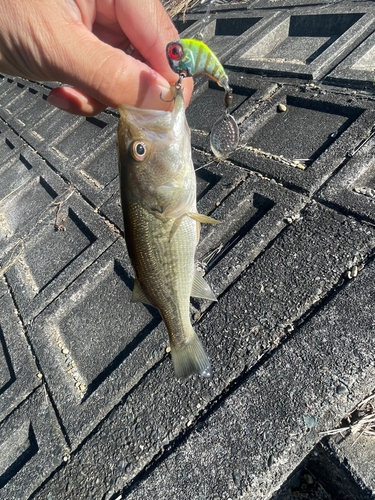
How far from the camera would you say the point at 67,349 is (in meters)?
3.48

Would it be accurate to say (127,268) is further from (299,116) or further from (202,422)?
(299,116)

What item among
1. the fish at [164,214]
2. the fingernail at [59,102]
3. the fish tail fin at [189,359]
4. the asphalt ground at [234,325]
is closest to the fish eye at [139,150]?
the fish at [164,214]

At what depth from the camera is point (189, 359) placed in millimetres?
2393

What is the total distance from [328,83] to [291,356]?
11.3 feet

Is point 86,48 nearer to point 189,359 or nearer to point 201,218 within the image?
point 201,218

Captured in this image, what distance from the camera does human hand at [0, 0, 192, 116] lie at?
2.17 meters

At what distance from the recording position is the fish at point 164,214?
6.57ft

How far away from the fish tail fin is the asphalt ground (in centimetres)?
25

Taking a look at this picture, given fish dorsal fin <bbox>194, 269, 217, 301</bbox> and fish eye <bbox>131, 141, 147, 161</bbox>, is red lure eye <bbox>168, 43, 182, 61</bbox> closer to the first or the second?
fish eye <bbox>131, 141, 147, 161</bbox>

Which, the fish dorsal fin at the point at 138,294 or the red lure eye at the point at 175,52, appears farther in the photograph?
the fish dorsal fin at the point at 138,294

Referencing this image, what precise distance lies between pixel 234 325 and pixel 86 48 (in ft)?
7.27

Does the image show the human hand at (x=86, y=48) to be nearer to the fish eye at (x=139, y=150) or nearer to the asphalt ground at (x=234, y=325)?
the fish eye at (x=139, y=150)

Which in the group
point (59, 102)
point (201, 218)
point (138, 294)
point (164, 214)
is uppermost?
point (59, 102)

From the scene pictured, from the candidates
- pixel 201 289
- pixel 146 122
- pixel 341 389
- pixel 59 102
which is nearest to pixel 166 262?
pixel 201 289
